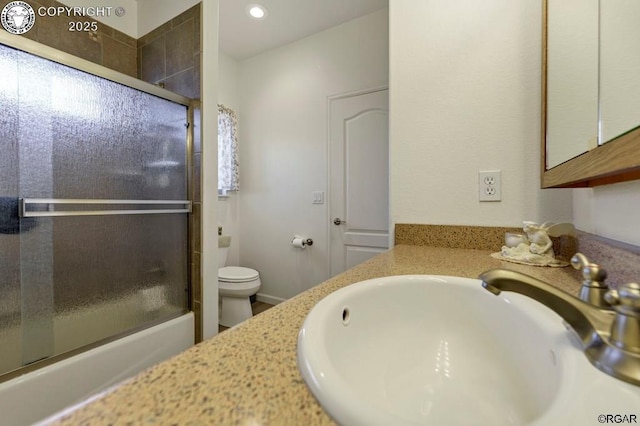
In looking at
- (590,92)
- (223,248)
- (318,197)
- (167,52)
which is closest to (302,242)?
(318,197)

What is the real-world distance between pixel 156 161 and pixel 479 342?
1581 millimetres

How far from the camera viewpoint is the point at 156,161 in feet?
4.70

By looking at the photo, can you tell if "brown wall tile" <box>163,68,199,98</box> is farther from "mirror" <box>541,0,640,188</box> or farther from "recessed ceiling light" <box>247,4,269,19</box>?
"mirror" <box>541,0,640,188</box>

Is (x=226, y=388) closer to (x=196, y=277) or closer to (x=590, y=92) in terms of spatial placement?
(x=590, y=92)

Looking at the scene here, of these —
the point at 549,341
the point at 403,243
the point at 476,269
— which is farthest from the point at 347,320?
the point at 403,243

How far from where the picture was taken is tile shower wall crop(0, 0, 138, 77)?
4.90 ft

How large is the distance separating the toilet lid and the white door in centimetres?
67

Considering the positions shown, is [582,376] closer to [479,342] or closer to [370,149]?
[479,342]

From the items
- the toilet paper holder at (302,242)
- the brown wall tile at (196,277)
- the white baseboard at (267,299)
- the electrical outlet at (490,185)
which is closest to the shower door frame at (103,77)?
the brown wall tile at (196,277)

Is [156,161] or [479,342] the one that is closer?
[479,342]

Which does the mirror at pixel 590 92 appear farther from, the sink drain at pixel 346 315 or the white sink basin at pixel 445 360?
the sink drain at pixel 346 315

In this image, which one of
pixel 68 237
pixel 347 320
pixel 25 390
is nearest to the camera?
pixel 347 320

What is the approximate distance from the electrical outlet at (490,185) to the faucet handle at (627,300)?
33.6 inches

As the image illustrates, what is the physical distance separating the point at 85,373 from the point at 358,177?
190 cm
